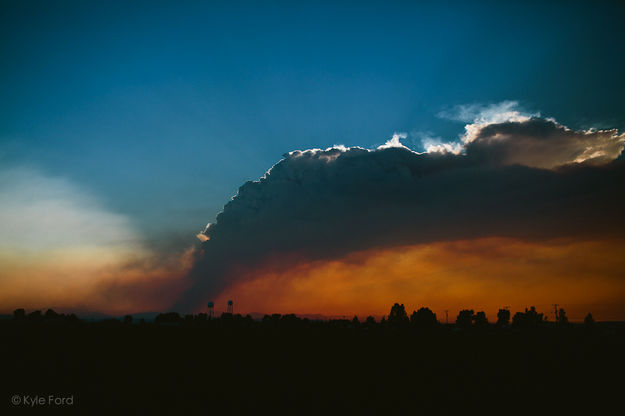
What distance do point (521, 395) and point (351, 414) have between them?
17781 millimetres

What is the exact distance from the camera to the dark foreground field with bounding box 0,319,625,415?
33281 millimetres

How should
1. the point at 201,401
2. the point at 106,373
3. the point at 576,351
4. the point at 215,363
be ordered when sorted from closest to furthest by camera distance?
the point at 201,401, the point at 106,373, the point at 215,363, the point at 576,351

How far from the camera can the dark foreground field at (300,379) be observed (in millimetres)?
33281

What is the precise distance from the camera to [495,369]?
161 feet

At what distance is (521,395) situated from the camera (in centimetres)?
3812

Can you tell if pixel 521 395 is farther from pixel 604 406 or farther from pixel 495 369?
pixel 495 369

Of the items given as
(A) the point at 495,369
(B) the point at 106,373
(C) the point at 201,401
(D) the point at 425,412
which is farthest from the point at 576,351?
(B) the point at 106,373

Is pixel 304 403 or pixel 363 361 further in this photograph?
pixel 363 361

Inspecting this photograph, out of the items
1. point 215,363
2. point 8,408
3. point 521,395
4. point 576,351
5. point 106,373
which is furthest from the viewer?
point 576,351

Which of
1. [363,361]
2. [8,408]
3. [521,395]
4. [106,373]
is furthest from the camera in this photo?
[363,361]

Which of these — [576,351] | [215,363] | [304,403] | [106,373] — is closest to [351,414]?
[304,403]

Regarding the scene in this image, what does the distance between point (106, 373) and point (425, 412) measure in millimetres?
31337

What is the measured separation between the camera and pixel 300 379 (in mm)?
41156

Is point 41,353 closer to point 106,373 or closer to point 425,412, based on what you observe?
point 106,373
